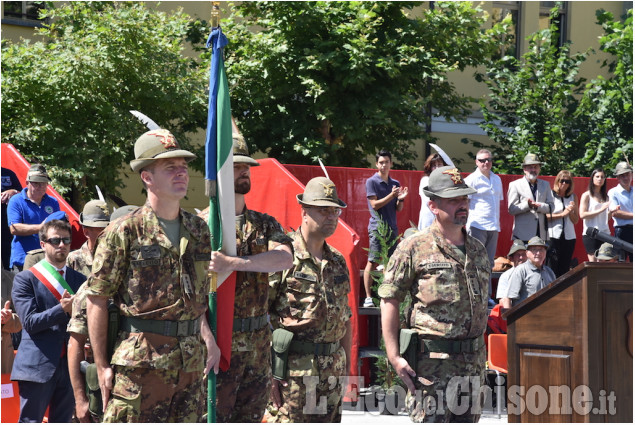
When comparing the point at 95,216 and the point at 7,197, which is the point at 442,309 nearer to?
the point at 95,216

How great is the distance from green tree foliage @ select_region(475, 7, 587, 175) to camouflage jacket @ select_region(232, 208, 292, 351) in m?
13.0

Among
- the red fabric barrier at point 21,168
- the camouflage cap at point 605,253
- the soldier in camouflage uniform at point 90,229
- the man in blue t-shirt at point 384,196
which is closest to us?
the soldier in camouflage uniform at point 90,229

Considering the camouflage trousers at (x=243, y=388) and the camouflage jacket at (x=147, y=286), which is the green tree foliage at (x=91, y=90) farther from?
the camouflage jacket at (x=147, y=286)

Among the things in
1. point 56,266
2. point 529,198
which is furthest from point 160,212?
point 529,198

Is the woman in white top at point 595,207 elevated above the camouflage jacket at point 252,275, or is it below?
above

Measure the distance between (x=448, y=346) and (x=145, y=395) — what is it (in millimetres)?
1961

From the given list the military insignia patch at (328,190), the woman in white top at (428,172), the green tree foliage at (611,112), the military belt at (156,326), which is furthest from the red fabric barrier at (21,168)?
the green tree foliage at (611,112)

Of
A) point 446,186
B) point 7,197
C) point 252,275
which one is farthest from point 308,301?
point 7,197

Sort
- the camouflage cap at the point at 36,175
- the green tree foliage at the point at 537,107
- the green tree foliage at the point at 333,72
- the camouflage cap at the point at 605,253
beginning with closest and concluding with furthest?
the camouflage cap at the point at 36,175
the camouflage cap at the point at 605,253
the green tree foliage at the point at 333,72
the green tree foliage at the point at 537,107

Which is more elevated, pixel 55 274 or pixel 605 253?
pixel 605 253

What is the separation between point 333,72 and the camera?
1547 cm

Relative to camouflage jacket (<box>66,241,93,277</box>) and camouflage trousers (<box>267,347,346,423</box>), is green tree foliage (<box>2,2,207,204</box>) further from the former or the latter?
camouflage trousers (<box>267,347,346,423</box>)

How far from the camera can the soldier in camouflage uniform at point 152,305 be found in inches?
187

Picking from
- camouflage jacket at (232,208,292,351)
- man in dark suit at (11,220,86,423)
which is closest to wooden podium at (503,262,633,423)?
camouflage jacket at (232,208,292,351)
